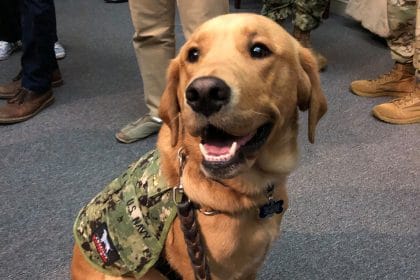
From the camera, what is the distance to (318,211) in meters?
1.98

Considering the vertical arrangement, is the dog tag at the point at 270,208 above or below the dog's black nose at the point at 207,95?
below

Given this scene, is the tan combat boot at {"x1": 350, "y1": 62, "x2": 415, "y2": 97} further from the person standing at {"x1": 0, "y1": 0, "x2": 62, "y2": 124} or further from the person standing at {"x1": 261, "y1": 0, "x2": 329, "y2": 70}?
the person standing at {"x1": 0, "y1": 0, "x2": 62, "y2": 124}

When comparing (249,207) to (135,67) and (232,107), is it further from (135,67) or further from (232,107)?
(135,67)

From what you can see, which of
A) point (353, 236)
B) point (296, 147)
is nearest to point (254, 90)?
point (296, 147)

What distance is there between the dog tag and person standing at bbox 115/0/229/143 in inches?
42.4

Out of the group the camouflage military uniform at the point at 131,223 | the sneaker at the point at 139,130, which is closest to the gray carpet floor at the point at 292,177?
the sneaker at the point at 139,130

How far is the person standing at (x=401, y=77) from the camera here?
2672 mm

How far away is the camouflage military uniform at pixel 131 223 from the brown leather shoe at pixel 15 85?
1.84 meters

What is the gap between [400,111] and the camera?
2.69m

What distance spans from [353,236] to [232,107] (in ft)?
3.51

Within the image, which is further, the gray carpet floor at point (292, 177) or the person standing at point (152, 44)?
the person standing at point (152, 44)

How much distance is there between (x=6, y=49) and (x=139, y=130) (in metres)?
1.69

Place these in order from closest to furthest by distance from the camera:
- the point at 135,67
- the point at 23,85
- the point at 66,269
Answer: the point at 66,269 → the point at 23,85 → the point at 135,67

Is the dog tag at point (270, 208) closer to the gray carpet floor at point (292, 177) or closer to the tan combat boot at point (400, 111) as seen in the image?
the gray carpet floor at point (292, 177)
